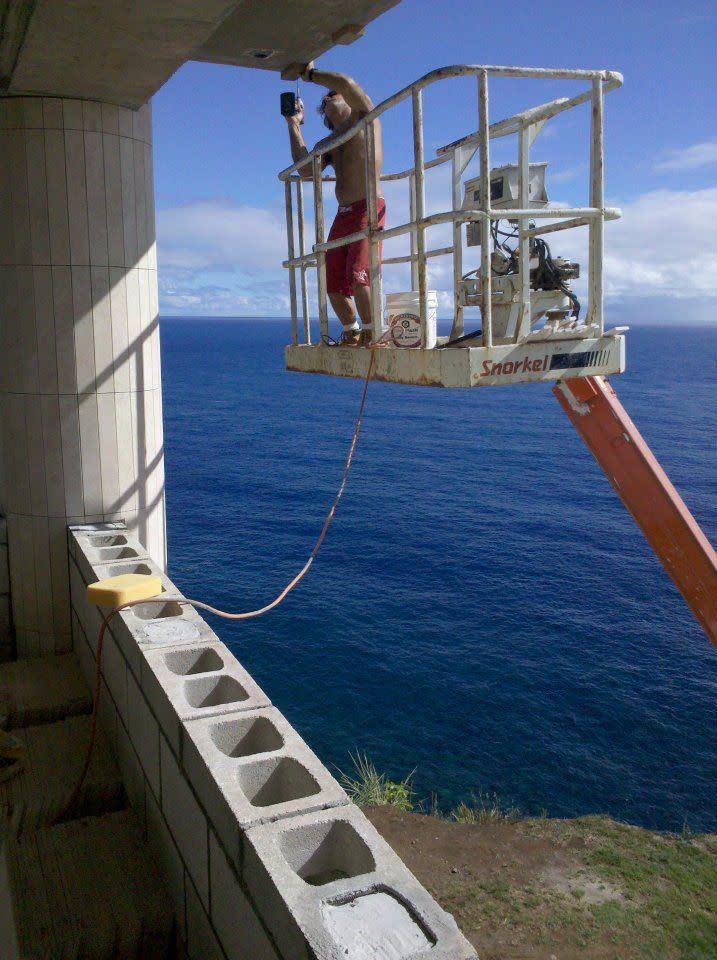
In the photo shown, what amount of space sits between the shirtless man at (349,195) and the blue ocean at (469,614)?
20.8 meters

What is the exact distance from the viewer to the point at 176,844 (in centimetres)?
473

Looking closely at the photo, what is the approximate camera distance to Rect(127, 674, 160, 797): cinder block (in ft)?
16.8

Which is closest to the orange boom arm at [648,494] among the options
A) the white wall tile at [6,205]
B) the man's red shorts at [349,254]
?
the man's red shorts at [349,254]

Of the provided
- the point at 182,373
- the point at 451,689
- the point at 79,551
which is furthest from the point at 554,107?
the point at 182,373

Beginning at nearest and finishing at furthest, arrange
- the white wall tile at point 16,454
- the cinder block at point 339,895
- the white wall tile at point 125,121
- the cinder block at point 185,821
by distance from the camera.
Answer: the cinder block at point 339,895
the cinder block at point 185,821
the white wall tile at point 125,121
the white wall tile at point 16,454

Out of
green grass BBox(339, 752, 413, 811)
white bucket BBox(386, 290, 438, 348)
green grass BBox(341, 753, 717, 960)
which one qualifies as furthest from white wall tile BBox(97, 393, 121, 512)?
green grass BBox(339, 752, 413, 811)

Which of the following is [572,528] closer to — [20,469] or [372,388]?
[20,469]

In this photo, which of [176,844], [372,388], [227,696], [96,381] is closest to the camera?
[176,844]

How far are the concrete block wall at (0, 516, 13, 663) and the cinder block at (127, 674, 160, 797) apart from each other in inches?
125

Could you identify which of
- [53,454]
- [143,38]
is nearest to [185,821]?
[53,454]

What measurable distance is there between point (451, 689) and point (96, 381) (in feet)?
85.5

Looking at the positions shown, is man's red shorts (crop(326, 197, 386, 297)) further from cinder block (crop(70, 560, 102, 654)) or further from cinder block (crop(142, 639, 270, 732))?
cinder block (crop(70, 560, 102, 654))

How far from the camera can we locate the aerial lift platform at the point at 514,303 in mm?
5398

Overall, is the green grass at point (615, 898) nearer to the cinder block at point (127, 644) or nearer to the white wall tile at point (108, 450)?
the white wall tile at point (108, 450)
